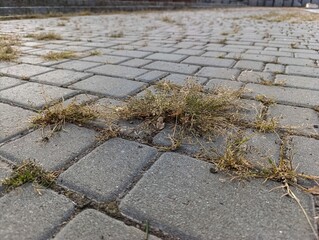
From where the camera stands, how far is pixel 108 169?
1.19 metres

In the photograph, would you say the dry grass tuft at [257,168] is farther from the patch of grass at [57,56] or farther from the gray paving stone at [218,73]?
the patch of grass at [57,56]

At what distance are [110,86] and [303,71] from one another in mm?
1822

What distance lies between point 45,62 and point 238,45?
106 inches

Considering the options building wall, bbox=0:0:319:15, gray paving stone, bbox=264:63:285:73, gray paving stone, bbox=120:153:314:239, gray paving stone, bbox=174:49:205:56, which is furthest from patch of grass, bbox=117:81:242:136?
building wall, bbox=0:0:319:15

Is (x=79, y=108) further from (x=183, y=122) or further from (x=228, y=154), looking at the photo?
(x=228, y=154)

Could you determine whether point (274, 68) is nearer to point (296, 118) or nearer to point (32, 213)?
point (296, 118)

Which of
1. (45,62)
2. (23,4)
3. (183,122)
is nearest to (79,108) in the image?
(183,122)

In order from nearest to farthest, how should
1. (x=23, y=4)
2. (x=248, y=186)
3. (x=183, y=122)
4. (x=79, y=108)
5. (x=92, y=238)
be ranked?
(x=92, y=238) < (x=248, y=186) < (x=183, y=122) < (x=79, y=108) < (x=23, y=4)

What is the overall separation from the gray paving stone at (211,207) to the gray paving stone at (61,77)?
1.46 m

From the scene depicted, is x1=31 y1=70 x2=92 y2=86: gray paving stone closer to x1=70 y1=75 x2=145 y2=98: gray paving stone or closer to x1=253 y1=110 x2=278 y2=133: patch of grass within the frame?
x1=70 y1=75 x2=145 y2=98: gray paving stone

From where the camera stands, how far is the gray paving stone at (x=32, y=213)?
88 centimetres

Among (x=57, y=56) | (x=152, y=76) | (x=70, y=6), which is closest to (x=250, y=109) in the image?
(x=152, y=76)

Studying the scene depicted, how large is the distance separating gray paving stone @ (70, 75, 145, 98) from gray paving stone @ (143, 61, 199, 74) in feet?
1.75

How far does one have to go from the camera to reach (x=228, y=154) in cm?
122
